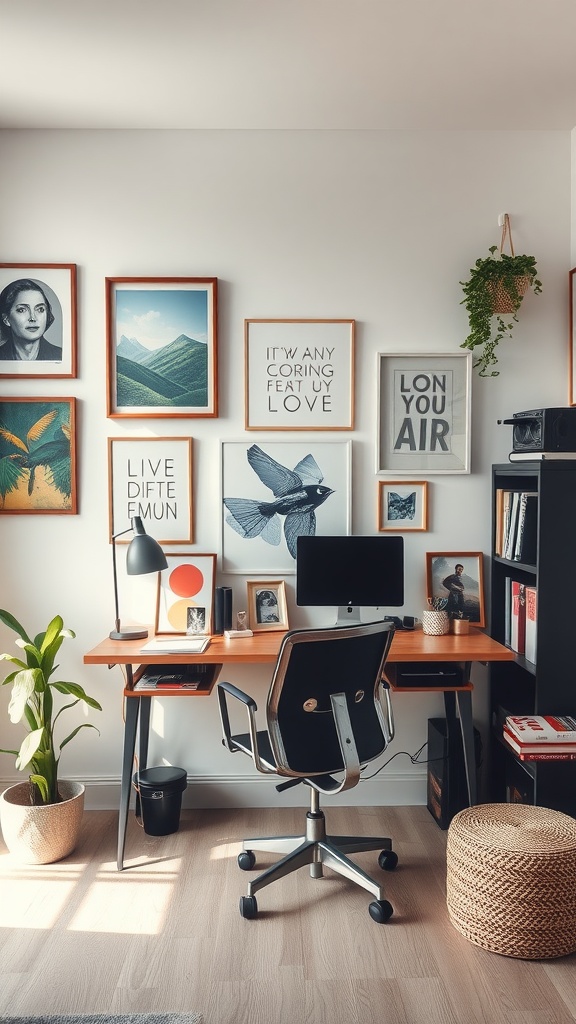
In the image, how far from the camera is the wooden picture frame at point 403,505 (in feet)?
11.8

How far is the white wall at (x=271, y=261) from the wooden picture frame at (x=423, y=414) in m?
0.06

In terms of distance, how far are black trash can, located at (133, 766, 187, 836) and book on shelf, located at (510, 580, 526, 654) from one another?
147 centimetres

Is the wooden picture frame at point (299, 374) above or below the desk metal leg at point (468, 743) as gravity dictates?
above

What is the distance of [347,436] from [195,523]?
772 mm

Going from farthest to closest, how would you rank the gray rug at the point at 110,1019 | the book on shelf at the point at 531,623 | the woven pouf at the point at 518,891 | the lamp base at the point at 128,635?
the lamp base at the point at 128,635 < the book on shelf at the point at 531,623 < the woven pouf at the point at 518,891 < the gray rug at the point at 110,1019

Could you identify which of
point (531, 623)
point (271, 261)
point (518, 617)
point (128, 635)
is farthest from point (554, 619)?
point (271, 261)

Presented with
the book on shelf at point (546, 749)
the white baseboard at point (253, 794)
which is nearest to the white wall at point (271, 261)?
the white baseboard at point (253, 794)

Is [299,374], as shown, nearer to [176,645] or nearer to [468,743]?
[176,645]

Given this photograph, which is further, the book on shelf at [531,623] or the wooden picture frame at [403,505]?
the wooden picture frame at [403,505]

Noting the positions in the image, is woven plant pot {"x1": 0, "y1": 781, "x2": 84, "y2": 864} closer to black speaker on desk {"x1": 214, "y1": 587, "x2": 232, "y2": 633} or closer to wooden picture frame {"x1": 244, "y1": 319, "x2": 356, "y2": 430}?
black speaker on desk {"x1": 214, "y1": 587, "x2": 232, "y2": 633}

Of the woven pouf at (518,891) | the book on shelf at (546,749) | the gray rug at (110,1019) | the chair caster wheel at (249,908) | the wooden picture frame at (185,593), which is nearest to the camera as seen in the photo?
the gray rug at (110,1019)

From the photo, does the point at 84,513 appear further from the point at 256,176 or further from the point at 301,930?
the point at 301,930

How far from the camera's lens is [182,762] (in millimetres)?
3643

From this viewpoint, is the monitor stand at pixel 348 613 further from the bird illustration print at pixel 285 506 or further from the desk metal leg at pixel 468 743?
the desk metal leg at pixel 468 743
